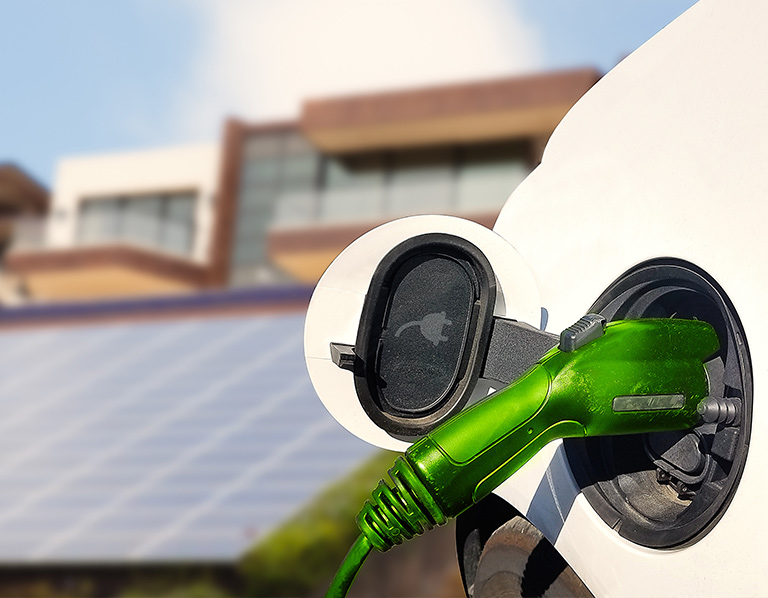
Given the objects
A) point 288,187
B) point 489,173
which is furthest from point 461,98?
point 288,187

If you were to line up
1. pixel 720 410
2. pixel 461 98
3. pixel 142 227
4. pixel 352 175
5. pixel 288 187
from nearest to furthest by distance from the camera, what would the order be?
pixel 720 410
pixel 461 98
pixel 352 175
pixel 288 187
pixel 142 227

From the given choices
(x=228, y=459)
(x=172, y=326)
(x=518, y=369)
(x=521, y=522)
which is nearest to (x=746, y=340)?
(x=518, y=369)

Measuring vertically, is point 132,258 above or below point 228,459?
above

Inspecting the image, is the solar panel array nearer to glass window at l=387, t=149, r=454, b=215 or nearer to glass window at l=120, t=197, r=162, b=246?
glass window at l=387, t=149, r=454, b=215

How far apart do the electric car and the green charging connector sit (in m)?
0.04

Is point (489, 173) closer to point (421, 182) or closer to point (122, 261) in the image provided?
point (421, 182)

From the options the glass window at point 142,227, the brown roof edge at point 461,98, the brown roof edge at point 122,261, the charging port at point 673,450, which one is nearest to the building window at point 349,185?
the brown roof edge at point 122,261

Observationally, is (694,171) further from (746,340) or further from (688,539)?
(688,539)

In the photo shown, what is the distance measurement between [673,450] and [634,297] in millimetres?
142

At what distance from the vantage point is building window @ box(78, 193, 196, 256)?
62.0 ft

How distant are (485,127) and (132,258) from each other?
703 centimetres

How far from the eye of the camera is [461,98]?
50.7 feet

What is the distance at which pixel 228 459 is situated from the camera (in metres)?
7.17

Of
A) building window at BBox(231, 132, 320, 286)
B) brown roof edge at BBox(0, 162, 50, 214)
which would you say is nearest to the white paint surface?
building window at BBox(231, 132, 320, 286)
